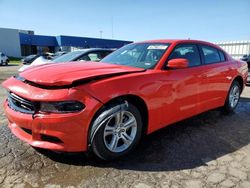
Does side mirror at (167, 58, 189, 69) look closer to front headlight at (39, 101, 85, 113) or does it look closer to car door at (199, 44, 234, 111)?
car door at (199, 44, 234, 111)

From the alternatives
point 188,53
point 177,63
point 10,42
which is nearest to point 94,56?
point 188,53

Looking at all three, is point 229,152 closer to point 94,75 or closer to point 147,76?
point 147,76

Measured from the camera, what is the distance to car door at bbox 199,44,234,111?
456 cm

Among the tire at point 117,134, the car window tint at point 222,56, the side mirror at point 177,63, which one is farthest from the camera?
the car window tint at point 222,56

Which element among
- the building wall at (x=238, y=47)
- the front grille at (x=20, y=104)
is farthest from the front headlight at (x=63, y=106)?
the building wall at (x=238, y=47)

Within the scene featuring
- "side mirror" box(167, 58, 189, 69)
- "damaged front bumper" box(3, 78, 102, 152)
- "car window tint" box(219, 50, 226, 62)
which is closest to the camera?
"damaged front bumper" box(3, 78, 102, 152)

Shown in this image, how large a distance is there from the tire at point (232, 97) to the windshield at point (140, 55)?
2223 millimetres

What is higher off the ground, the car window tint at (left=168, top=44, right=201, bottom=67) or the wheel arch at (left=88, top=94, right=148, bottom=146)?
the car window tint at (left=168, top=44, right=201, bottom=67)

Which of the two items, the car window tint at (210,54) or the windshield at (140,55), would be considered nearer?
the windshield at (140,55)

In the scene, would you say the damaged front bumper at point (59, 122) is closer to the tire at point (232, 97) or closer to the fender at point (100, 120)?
the fender at point (100, 120)

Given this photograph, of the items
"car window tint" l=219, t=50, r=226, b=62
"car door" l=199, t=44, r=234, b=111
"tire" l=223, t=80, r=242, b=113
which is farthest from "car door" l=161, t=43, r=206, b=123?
"tire" l=223, t=80, r=242, b=113

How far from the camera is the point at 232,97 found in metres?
5.70

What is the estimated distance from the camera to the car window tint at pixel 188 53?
4.16 m

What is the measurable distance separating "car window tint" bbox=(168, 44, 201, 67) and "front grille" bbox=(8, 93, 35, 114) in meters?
2.26
